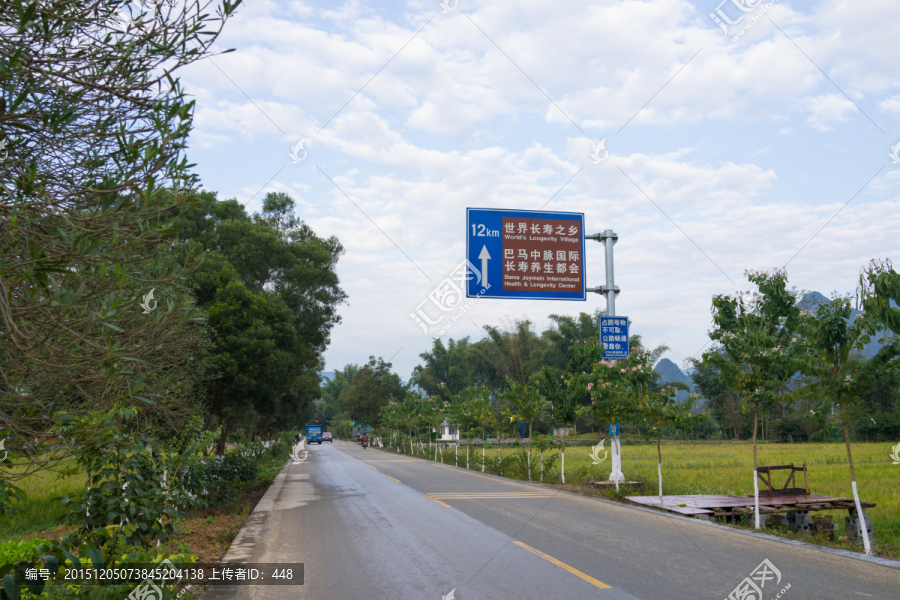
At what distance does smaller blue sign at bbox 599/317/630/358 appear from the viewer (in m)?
18.3

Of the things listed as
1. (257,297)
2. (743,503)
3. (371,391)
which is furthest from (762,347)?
(371,391)

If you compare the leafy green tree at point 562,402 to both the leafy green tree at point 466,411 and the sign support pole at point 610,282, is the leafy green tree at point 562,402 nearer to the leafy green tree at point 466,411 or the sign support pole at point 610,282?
the sign support pole at point 610,282

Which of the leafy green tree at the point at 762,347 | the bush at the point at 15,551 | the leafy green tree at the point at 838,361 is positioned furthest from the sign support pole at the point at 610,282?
the bush at the point at 15,551

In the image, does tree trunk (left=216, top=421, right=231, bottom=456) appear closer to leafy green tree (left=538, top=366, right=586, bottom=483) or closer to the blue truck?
leafy green tree (left=538, top=366, right=586, bottom=483)

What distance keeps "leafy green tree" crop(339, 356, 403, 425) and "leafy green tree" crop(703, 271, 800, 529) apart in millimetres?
71303

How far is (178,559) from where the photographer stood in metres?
5.20

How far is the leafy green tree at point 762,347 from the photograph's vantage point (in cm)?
1184

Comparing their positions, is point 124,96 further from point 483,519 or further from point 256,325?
point 256,325

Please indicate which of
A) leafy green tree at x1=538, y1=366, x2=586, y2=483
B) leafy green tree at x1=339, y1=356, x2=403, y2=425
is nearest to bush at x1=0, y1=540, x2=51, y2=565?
leafy green tree at x1=538, y1=366, x2=586, y2=483

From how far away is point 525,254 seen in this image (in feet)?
55.5

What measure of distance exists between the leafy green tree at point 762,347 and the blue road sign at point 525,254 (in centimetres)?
518

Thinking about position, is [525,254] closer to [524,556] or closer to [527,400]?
[524,556]

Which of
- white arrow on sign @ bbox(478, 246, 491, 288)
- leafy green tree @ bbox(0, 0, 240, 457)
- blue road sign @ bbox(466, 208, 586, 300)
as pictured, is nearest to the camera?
leafy green tree @ bbox(0, 0, 240, 457)

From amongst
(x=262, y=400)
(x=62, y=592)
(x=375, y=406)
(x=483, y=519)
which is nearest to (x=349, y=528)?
(x=483, y=519)
